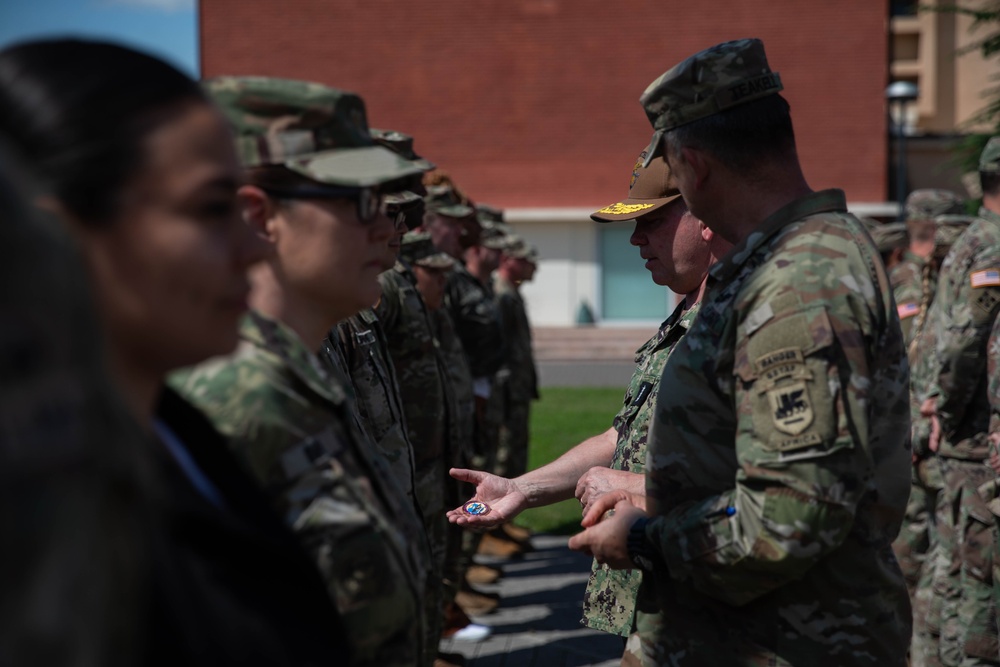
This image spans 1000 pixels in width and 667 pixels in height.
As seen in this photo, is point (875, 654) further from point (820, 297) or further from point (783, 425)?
point (820, 297)

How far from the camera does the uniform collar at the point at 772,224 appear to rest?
9.35 feet

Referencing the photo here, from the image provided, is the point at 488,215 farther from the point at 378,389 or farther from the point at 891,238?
the point at 378,389

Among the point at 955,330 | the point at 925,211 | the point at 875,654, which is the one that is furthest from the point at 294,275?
the point at 925,211

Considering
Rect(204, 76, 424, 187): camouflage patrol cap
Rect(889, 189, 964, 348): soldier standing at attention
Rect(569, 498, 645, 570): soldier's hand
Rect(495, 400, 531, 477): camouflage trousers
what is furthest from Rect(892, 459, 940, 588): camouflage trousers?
Rect(204, 76, 424, 187): camouflage patrol cap

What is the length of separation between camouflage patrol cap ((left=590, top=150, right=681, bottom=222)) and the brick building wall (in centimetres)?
2731

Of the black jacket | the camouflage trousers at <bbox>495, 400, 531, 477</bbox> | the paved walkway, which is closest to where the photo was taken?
the black jacket

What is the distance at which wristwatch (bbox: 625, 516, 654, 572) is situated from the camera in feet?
9.16

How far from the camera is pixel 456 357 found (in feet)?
24.5

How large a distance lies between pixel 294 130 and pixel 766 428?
124cm

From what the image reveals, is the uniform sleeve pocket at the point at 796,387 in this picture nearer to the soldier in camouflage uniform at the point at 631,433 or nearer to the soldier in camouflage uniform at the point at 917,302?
the soldier in camouflage uniform at the point at 631,433

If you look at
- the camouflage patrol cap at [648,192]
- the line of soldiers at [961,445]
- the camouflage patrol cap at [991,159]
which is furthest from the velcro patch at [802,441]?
the camouflage patrol cap at [991,159]

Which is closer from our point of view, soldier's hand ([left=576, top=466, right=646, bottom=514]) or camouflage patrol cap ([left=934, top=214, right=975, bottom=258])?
soldier's hand ([left=576, top=466, right=646, bottom=514])

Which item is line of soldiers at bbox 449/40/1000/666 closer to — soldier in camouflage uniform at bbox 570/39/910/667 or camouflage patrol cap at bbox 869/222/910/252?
soldier in camouflage uniform at bbox 570/39/910/667

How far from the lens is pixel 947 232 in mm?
7625
